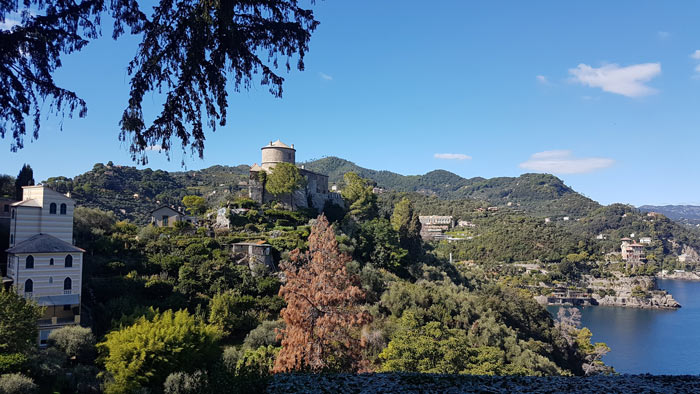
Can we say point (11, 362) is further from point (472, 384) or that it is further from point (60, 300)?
point (472, 384)

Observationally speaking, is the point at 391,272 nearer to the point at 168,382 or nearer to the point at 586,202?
the point at 168,382

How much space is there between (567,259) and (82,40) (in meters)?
92.3

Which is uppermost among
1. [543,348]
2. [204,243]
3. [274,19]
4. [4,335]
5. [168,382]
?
[274,19]

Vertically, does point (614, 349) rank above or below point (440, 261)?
below

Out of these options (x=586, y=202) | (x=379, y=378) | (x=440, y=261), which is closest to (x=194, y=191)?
(x=440, y=261)

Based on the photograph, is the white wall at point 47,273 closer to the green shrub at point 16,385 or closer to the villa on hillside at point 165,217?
the green shrub at point 16,385

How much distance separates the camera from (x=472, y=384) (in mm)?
7332

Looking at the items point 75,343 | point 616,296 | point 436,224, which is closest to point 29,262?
point 75,343

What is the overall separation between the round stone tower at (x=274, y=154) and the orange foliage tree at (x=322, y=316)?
25107mm

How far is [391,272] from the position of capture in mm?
34156

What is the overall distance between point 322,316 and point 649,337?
188 feet

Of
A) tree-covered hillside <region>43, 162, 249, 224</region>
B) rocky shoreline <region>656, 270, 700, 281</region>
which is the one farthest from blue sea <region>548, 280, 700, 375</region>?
tree-covered hillside <region>43, 162, 249, 224</region>

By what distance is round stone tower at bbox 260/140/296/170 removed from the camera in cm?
3906

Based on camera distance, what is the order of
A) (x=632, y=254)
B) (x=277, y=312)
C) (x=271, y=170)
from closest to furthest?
(x=277, y=312) < (x=271, y=170) < (x=632, y=254)
